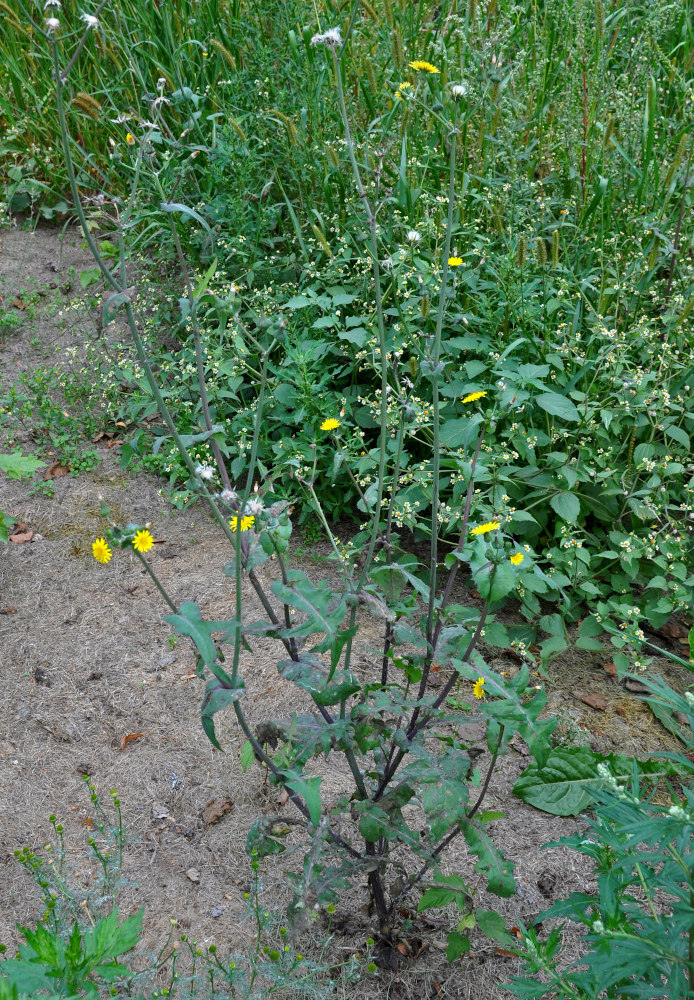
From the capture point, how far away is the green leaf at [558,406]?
9.25ft

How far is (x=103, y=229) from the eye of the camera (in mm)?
4555

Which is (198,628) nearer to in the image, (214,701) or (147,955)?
(214,701)

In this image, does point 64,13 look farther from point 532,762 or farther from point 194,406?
point 532,762

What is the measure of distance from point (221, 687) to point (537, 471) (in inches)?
63.7

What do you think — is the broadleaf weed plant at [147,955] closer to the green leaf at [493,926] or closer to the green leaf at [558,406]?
the green leaf at [493,926]

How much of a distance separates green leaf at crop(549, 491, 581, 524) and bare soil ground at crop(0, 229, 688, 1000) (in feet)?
1.60

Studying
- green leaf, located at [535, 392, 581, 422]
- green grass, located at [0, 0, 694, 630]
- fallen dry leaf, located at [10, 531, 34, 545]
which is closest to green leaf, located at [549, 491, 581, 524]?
green grass, located at [0, 0, 694, 630]

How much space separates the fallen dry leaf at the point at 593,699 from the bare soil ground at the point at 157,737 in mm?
20

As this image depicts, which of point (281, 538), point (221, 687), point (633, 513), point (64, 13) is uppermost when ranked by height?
point (64, 13)

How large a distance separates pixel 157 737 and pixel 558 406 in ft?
5.52

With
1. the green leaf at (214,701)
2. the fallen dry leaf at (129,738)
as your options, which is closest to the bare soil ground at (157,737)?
the fallen dry leaf at (129,738)

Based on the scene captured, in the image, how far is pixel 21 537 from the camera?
3.29 meters

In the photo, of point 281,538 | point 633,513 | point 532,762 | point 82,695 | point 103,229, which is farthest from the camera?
point 103,229

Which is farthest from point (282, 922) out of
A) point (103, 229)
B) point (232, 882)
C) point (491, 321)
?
point (103, 229)
